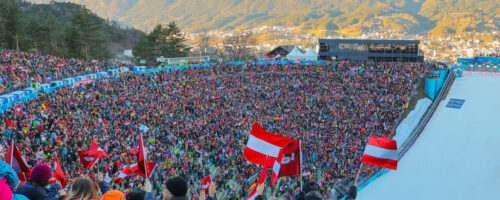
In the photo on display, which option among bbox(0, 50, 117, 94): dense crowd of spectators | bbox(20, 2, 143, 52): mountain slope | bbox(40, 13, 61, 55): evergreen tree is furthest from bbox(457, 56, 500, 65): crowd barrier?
bbox(20, 2, 143, 52): mountain slope

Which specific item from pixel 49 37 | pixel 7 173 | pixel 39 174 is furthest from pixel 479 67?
pixel 49 37

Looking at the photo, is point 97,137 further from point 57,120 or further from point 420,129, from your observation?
point 420,129

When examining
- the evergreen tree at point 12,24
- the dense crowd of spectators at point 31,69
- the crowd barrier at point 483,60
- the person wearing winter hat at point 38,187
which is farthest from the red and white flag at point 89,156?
the crowd barrier at point 483,60

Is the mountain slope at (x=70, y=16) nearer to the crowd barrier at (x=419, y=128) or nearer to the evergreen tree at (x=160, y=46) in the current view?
the evergreen tree at (x=160, y=46)

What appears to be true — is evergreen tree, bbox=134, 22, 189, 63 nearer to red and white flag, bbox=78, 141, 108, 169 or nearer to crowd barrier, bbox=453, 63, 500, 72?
crowd barrier, bbox=453, 63, 500, 72

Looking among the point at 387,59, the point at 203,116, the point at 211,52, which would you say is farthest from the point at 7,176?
the point at 211,52
